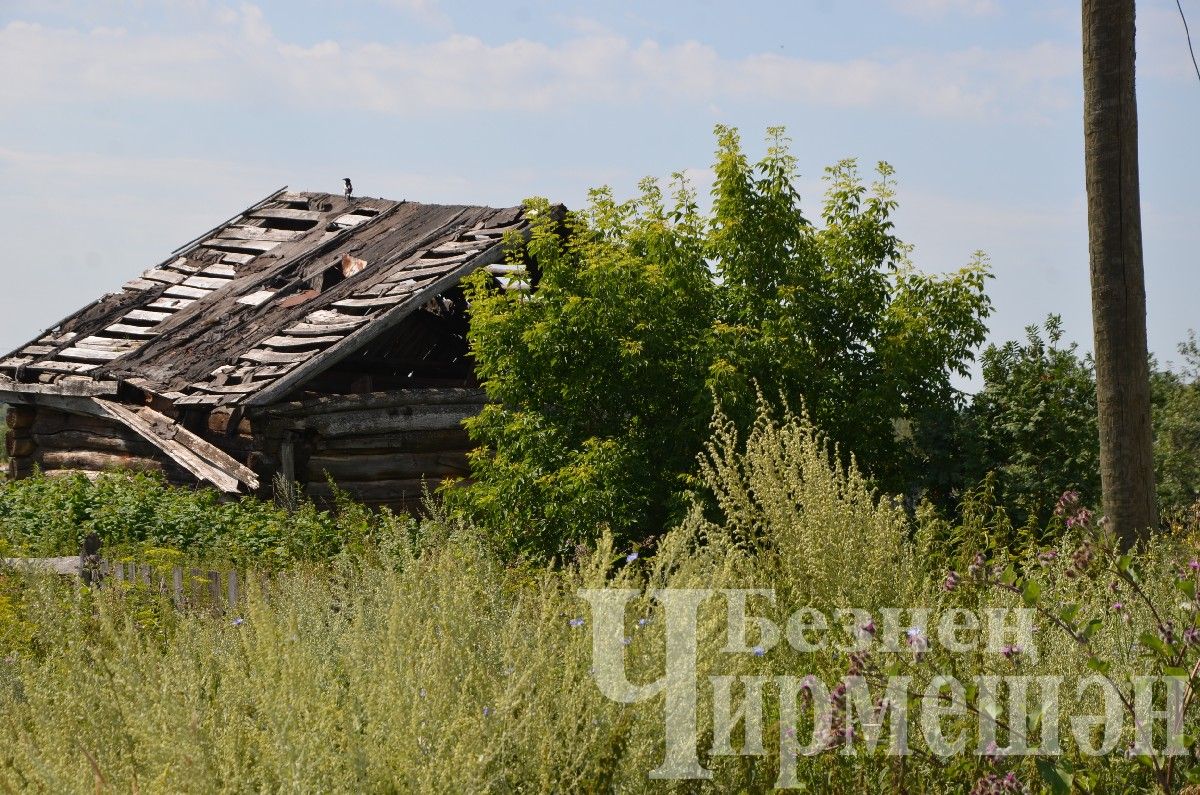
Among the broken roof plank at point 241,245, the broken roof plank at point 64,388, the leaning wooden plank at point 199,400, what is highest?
the broken roof plank at point 241,245

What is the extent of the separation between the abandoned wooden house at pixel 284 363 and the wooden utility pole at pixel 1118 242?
16.0 feet

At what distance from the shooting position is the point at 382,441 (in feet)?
43.5

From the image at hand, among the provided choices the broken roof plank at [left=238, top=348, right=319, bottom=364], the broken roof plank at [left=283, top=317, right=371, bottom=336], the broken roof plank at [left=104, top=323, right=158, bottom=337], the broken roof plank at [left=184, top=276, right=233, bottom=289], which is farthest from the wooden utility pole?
the broken roof plank at [left=184, top=276, right=233, bottom=289]

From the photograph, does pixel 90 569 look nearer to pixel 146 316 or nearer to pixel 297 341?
pixel 297 341

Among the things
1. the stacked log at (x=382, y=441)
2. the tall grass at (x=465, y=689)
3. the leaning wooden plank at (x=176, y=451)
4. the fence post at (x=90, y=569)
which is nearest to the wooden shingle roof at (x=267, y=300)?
the leaning wooden plank at (x=176, y=451)

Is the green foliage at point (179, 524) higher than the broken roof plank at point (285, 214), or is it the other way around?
the broken roof plank at point (285, 214)

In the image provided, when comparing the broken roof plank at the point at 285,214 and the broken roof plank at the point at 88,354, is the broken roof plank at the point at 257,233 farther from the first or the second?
the broken roof plank at the point at 88,354

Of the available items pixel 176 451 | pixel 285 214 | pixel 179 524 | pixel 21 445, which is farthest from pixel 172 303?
pixel 179 524

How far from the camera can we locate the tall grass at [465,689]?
139 inches

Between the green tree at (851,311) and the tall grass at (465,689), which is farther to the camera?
the green tree at (851,311)

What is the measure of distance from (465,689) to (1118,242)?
5.15 metres

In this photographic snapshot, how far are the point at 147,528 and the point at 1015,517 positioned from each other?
7.84m

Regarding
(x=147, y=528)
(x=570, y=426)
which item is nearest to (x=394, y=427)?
(x=147, y=528)

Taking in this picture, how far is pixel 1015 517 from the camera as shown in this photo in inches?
395
